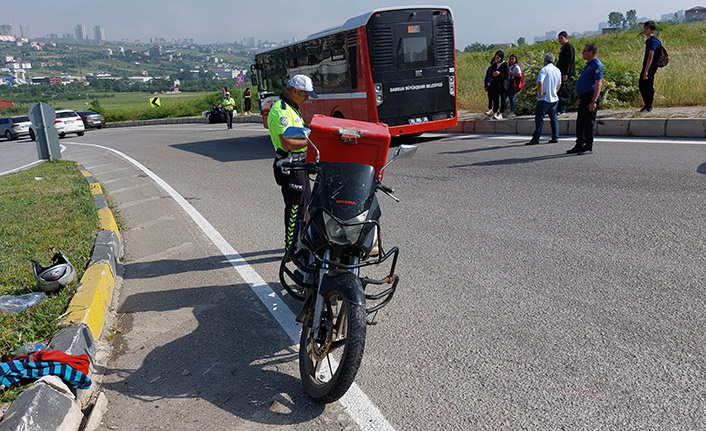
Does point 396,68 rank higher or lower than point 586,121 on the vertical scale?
higher

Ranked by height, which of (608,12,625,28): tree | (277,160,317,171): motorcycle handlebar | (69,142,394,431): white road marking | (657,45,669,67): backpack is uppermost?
(608,12,625,28): tree

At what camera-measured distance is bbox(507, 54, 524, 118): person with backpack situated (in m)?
16.8

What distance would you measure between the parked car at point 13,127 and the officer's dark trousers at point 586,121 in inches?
1386

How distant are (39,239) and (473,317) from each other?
17.5 ft

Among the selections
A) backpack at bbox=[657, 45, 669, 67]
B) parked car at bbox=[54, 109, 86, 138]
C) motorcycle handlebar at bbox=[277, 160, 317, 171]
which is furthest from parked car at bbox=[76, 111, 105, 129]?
motorcycle handlebar at bbox=[277, 160, 317, 171]

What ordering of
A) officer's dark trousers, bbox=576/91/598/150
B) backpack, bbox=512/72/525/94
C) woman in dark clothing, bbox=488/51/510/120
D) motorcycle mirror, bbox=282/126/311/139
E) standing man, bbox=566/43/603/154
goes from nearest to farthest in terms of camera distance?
1. motorcycle mirror, bbox=282/126/311/139
2. standing man, bbox=566/43/603/154
3. officer's dark trousers, bbox=576/91/598/150
4. woman in dark clothing, bbox=488/51/510/120
5. backpack, bbox=512/72/525/94

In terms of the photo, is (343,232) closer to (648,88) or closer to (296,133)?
(296,133)

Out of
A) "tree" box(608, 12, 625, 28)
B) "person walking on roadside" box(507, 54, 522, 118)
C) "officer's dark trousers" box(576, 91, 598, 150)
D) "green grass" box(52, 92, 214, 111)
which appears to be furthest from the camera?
"tree" box(608, 12, 625, 28)

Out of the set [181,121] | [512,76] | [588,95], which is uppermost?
[512,76]

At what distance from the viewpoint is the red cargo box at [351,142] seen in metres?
3.61

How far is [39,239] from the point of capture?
6988 millimetres

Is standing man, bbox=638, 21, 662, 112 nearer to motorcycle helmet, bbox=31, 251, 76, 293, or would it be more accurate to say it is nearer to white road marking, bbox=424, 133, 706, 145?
white road marking, bbox=424, 133, 706, 145

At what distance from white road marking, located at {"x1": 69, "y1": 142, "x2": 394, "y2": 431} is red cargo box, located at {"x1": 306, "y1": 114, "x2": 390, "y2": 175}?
1379 mm

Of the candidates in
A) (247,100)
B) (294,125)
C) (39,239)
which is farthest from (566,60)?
(247,100)
